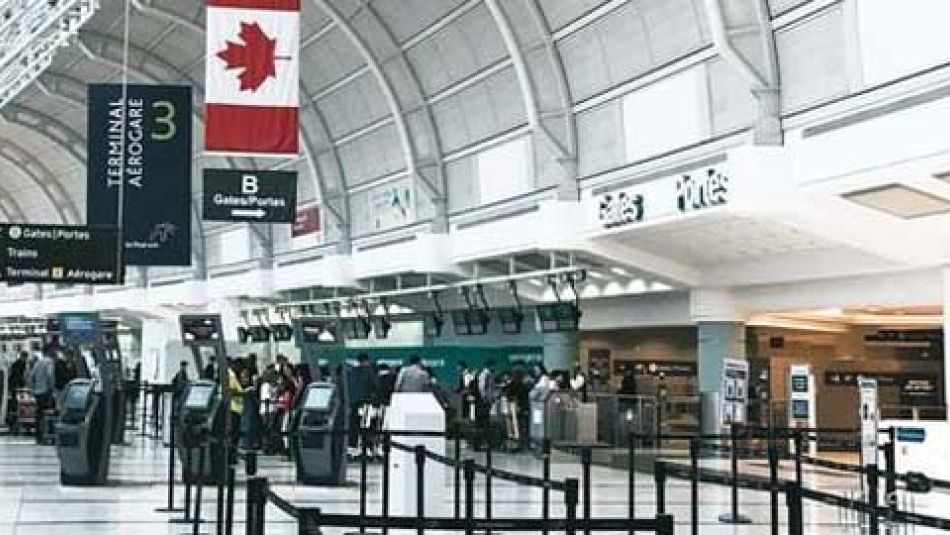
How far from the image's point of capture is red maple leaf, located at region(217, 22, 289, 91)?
16.4 meters

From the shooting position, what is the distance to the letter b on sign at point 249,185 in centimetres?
2036

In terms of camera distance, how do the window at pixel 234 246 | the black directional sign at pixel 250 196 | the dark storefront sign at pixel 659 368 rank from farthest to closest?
1. the window at pixel 234 246
2. the dark storefront sign at pixel 659 368
3. the black directional sign at pixel 250 196

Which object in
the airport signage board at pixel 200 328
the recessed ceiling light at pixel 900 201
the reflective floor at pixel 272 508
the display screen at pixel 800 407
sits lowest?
the reflective floor at pixel 272 508

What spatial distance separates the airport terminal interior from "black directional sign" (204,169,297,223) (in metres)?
0.06

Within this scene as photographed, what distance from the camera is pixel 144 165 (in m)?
21.7

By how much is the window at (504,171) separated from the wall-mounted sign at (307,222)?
1029 cm

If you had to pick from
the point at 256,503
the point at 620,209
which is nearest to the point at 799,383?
the point at 620,209

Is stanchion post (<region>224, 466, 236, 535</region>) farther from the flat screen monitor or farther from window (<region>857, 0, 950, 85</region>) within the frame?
window (<region>857, 0, 950, 85</region>)

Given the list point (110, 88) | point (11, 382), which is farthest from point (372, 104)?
point (110, 88)

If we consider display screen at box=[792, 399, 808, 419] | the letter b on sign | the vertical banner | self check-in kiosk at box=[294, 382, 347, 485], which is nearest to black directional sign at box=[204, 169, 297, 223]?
the letter b on sign

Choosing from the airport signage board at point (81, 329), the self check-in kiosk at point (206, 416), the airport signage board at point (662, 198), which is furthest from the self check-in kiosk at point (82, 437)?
the airport signage board at point (662, 198)

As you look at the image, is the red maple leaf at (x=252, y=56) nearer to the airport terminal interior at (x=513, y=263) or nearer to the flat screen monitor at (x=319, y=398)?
the airport terminal interior at (x=513, y=263)

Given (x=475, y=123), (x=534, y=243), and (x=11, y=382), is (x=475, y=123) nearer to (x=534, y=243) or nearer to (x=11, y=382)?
(x=534, y=243)

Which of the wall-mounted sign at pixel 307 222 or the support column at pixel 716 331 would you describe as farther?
the wall-mounted sign at pixel 307 222
